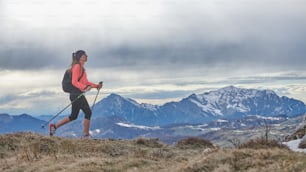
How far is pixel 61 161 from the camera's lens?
15383mm

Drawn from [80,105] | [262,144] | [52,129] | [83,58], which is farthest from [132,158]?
[52,129]

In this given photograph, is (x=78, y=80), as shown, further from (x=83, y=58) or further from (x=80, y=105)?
(x=80, y=105)

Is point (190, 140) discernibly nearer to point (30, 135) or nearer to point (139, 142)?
point (139, 142)

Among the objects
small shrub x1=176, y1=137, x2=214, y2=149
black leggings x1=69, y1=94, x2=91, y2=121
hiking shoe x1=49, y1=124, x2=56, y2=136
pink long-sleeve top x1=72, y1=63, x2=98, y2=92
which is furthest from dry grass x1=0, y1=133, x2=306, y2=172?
pink long-sleeve top x1=72, y1=63, x2=98, y2=92

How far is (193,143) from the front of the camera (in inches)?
909

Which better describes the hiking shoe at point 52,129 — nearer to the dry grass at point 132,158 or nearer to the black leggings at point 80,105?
the dry grass at point 132,158

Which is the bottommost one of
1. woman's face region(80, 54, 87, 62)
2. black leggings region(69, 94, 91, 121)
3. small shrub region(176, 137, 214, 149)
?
small shrub region(176, 137, 214, 149)

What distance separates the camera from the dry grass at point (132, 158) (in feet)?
36.6

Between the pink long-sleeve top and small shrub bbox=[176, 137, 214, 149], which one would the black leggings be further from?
small shrub bbox=[176, 137, 214, 149]

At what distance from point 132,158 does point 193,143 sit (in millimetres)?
8759

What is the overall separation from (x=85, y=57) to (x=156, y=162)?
32.0 ft

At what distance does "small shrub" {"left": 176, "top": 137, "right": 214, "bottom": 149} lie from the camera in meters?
22.6

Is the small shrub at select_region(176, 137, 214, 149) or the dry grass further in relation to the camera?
the small shrub at select_region(176, 137, 214, 149)

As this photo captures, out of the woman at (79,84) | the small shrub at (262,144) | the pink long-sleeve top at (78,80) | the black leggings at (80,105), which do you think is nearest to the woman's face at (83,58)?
the woman at (79,84)
